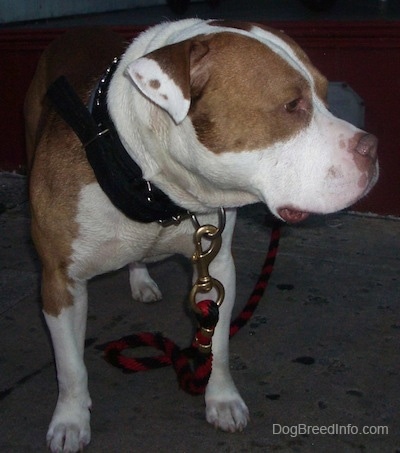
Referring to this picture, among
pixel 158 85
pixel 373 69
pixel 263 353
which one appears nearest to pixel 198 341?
pixel 263 353

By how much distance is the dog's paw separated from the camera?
3148 mm

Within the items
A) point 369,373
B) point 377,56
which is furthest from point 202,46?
point 377,56

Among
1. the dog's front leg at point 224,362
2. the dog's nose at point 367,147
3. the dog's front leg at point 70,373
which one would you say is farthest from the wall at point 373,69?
the dog's front leg at point 70,373

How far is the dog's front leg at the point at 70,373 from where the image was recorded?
121 inches

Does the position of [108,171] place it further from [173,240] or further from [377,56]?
[377,56]

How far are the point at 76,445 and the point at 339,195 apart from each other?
140 centimetres

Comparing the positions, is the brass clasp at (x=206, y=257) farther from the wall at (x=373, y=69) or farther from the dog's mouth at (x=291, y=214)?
the wall at (x=373, y=69)

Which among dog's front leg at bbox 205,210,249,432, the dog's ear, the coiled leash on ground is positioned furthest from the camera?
dog's front leg at bbox 205,210,249,432

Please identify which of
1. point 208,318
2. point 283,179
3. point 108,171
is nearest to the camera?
point 283,179

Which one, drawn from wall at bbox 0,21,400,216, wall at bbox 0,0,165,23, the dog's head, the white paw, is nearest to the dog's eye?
the dog's head

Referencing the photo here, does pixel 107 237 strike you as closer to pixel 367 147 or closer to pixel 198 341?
pixel 198 341

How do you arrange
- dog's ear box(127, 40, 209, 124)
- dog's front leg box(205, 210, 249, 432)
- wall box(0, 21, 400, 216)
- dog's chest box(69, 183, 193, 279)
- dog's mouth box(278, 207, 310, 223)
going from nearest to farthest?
dog's ear box(127, 40, 209, 124) → dog's mouth box(278, 207, 310, 223) → dog's chest box(69, 183, 193, 279) → dog's front leg box(205, 210, 249, 432) → wall box(0, 21, 400, 216)

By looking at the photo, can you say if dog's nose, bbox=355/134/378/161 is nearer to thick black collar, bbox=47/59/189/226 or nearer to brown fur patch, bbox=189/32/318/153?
brown fur patch, bbox=189/32/318/153

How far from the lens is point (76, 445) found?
307 cm
